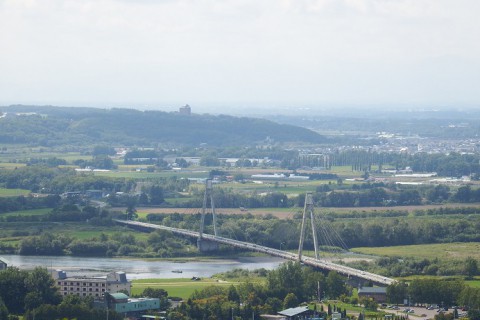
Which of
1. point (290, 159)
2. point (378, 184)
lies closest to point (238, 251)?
point (378, 184)

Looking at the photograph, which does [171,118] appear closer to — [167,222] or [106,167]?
[106,167]

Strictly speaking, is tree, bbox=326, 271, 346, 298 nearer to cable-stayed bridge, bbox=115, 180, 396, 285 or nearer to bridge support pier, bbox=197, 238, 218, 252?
cable-stayed bridge, bbox=115, 180, 396, 285

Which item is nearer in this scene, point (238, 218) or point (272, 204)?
point (238, 218)

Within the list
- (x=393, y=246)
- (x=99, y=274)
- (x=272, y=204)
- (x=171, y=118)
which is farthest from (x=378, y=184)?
(x=171, y=118)

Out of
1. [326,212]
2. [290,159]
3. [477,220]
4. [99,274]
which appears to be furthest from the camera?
[290,159]

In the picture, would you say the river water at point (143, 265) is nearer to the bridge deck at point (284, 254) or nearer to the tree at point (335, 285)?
the bridge deck at point (284, 254)

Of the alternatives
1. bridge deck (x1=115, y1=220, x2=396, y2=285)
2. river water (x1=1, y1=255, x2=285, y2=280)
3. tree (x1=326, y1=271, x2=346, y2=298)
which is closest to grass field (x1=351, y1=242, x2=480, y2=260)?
bridge deck (x1=115, y1=220, x2=396, y2=285)

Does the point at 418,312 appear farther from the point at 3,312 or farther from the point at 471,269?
the point at 3,312

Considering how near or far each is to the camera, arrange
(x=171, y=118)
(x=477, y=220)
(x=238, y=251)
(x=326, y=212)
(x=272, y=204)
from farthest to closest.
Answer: (x=171, y=118)
(x=272, y=204)
(x=326, y=212)
(x=477, y=220)
(x=238, y=251)
